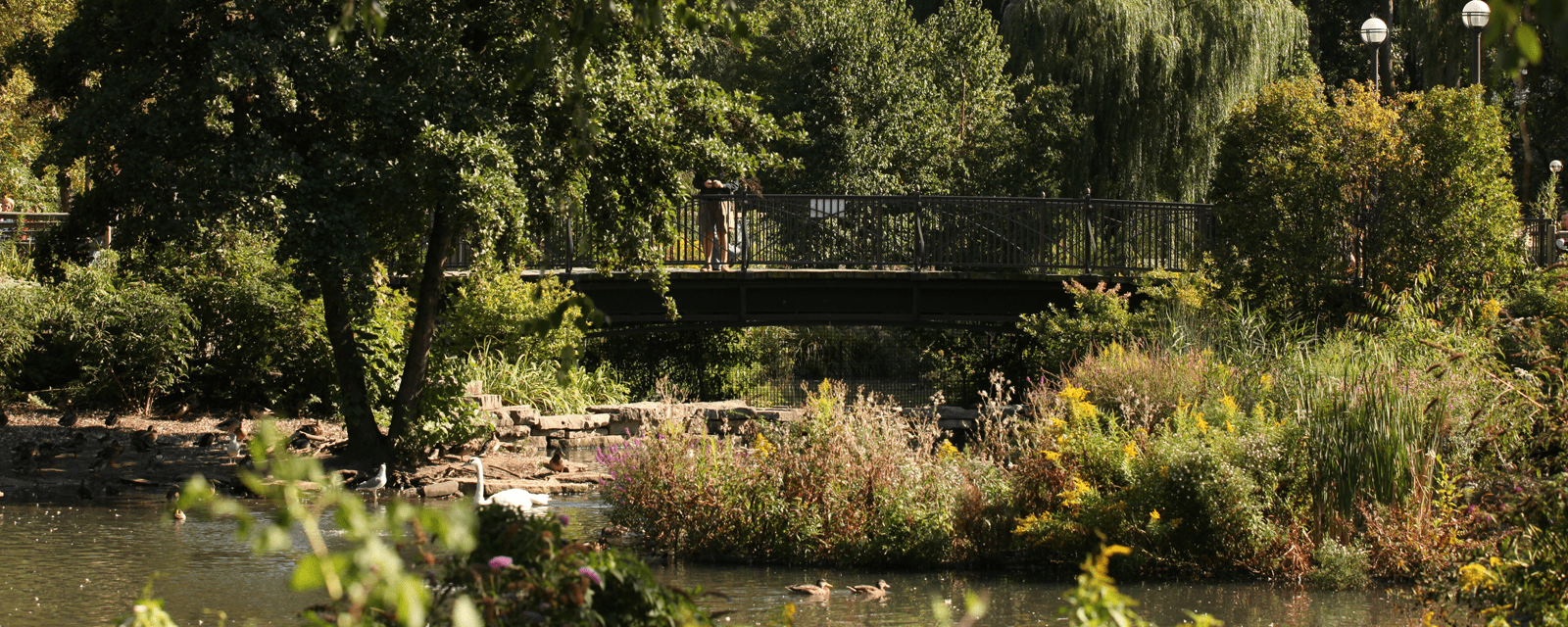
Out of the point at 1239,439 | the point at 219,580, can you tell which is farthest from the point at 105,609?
the point at 1239,439

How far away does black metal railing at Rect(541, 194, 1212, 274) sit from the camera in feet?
56.4

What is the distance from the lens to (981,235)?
18.3m

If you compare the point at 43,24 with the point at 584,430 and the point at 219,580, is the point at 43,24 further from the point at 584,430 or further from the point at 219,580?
the point at 219,580

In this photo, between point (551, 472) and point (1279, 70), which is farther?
point (1279, 70)

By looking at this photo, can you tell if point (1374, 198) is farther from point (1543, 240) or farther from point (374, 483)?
point (374, 483)

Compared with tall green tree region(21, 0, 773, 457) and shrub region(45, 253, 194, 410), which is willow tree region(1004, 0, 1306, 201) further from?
shrub region(45, 253, 194, 410)

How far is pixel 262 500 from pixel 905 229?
39.8 feet

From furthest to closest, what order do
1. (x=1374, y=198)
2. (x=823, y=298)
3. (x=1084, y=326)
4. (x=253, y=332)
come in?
(x=823, y=298)
(x=253, y=332)
(x=1084, y=326)
(x=1374, y=198)

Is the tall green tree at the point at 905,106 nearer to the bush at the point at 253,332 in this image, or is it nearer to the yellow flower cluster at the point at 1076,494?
the bush at the point at 253,332

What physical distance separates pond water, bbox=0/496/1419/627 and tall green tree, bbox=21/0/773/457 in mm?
2489

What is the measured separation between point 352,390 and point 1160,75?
671 inches

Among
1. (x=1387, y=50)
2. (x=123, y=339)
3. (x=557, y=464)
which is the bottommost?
(x=557, y=464)

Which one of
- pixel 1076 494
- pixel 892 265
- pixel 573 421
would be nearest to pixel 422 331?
pixel 573 421

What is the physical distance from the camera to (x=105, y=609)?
7.28m
